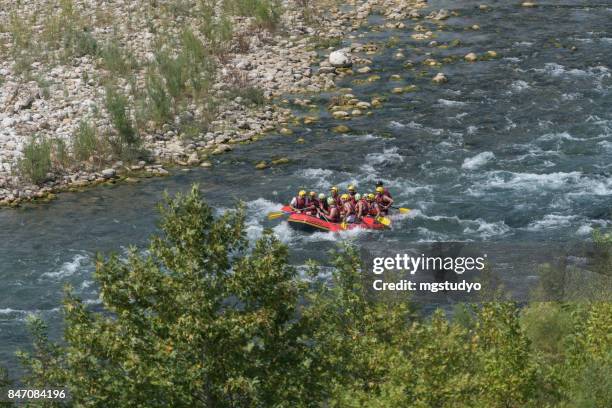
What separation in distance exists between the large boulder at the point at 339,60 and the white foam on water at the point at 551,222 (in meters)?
14.9

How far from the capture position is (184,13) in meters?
47.3

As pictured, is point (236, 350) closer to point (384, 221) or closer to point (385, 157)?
point (384, 221)

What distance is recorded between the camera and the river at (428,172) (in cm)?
3022

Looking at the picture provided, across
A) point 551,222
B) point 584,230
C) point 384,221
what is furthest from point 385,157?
point 584,230

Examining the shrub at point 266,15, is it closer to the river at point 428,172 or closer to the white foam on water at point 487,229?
the river at point 428,172

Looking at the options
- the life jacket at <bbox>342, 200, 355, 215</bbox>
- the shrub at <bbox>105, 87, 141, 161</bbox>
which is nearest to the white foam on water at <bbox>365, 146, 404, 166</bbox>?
the life jacket at <bbox>342, 200, 355, 215</bbox>

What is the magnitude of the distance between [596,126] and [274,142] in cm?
1176

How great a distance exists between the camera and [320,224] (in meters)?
31.6

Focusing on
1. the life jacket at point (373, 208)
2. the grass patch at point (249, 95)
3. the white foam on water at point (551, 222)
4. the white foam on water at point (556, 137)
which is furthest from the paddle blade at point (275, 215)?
the white foam on water at point (556, 137)

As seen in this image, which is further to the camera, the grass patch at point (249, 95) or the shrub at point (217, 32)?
the shrub at point (217, 32)

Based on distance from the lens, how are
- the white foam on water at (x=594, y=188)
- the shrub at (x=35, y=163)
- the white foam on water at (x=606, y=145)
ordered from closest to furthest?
the white foam on water at (x=594, y=188) < the shrub at (x=35, y=163) < the white foam on water at (x=606, y=145)

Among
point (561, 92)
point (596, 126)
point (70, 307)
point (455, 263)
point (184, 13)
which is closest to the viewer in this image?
point (70, 307)

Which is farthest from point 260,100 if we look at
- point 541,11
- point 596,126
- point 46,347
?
point 46,347

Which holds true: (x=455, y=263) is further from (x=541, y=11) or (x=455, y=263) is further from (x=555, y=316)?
(x=541, y=11)
